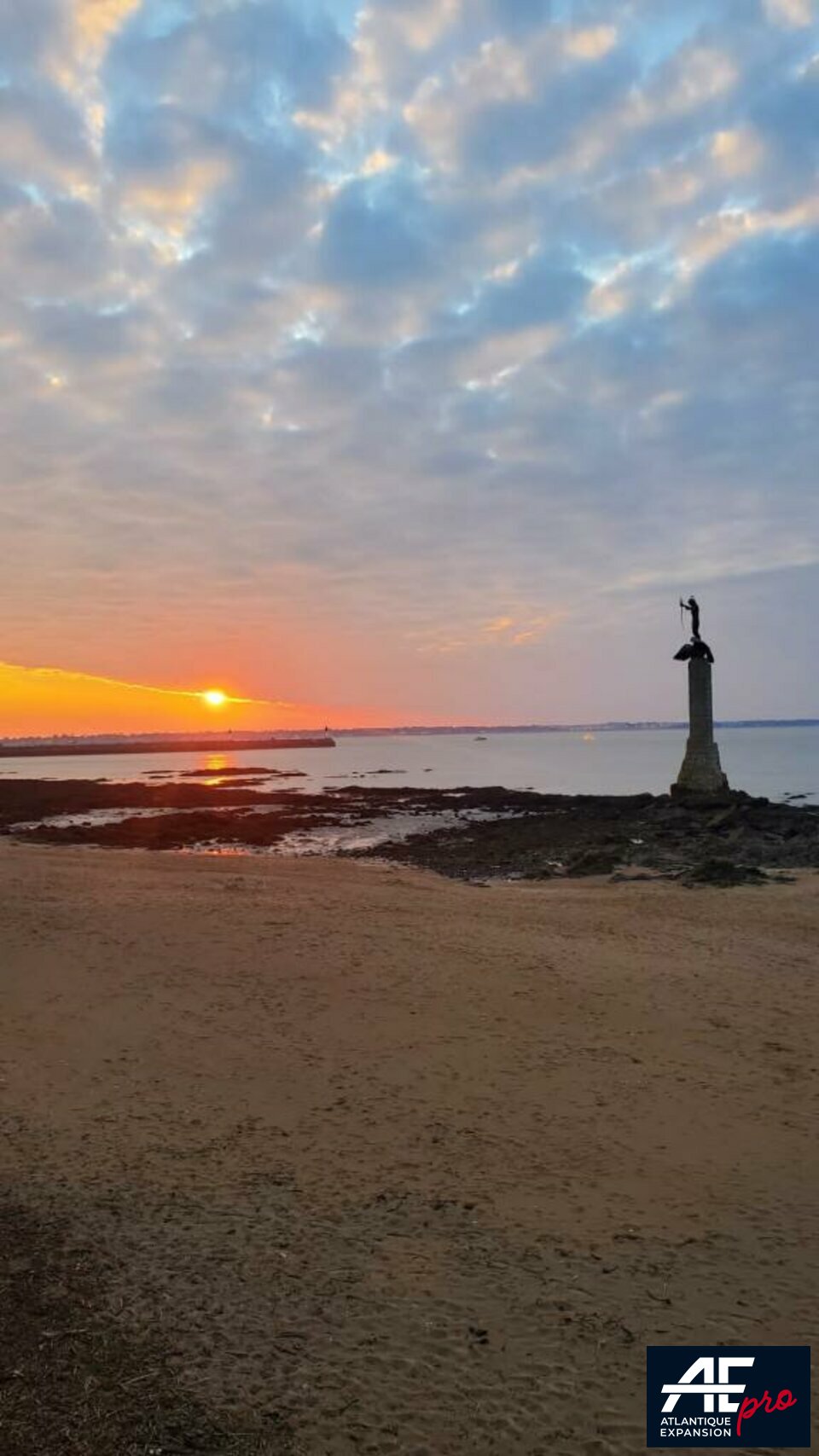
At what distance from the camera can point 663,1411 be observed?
12.8 feet

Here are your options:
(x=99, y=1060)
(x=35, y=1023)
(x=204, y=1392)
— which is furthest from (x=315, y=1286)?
(x=35, y=1023)

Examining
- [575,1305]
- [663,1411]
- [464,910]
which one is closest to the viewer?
[663,1411]

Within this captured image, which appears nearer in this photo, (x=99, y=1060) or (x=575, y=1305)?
(x=575, y=1305)

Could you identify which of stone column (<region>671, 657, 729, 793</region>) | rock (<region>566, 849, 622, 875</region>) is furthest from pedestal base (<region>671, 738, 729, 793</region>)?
rock (<region>566, 849, 622, 875</region>)

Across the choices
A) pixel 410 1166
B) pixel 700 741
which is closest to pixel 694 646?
pixel 700 741

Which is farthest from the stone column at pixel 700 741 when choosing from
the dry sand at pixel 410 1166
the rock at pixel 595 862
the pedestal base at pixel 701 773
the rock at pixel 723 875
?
the dry sand at pixel 410 1166

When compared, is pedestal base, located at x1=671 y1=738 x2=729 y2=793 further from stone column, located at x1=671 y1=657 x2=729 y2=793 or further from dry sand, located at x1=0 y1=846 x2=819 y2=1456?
dry sand, located at x1=0 y1=846 x2=819 y2=1456

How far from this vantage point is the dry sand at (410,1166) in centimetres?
398

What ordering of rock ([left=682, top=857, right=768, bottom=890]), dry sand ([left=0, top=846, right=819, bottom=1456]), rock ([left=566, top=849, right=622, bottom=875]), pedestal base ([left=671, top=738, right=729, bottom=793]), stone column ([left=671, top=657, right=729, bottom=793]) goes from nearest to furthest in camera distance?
dry sand ([left=0, top=846, right=819, bottom=1456])
rock ([left=682, top=857, right=768, bottom=890])
rock ([left=566, top=849, right=622, bottom=875])
stone column ([left=671, top=657, right=729, bottom=793])
pedestal base ([left=671, top=738, right=729, bottom=793])

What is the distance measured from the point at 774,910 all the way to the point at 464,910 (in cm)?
548

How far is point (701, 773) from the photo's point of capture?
116ft

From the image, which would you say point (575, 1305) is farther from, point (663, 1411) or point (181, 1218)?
point (181, 1218)

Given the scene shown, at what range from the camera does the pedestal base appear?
116 ft

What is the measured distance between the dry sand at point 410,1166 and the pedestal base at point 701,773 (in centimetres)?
2292
